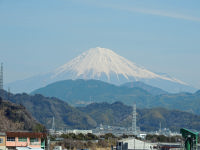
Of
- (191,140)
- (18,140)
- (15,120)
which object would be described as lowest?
(191,140)

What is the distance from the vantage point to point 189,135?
44.1 m

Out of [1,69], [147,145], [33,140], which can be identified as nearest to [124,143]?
[147,145]

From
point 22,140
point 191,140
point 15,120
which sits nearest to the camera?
point 191,140

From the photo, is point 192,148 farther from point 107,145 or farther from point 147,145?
point 107,145

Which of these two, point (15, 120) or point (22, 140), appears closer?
point (22, 140)

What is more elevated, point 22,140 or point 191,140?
point 22,140

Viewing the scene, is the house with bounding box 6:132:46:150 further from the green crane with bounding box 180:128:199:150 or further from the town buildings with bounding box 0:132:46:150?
the green crane with bounding box 180:128:199:150

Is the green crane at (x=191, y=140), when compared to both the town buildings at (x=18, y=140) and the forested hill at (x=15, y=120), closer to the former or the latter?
the town buildings at (x=18, y=140)

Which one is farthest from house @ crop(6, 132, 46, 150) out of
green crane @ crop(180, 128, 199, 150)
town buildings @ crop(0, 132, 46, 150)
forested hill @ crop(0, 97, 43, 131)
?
forested hill @ crop(0, 97, 43, 131)

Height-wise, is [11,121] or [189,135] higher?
[11,121]

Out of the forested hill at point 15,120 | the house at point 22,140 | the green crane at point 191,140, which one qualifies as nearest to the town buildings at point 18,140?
the house at point 22,140

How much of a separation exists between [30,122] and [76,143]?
273 ft

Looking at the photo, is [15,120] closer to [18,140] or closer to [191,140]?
[18,140]

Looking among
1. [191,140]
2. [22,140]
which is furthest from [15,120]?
[191,140]
